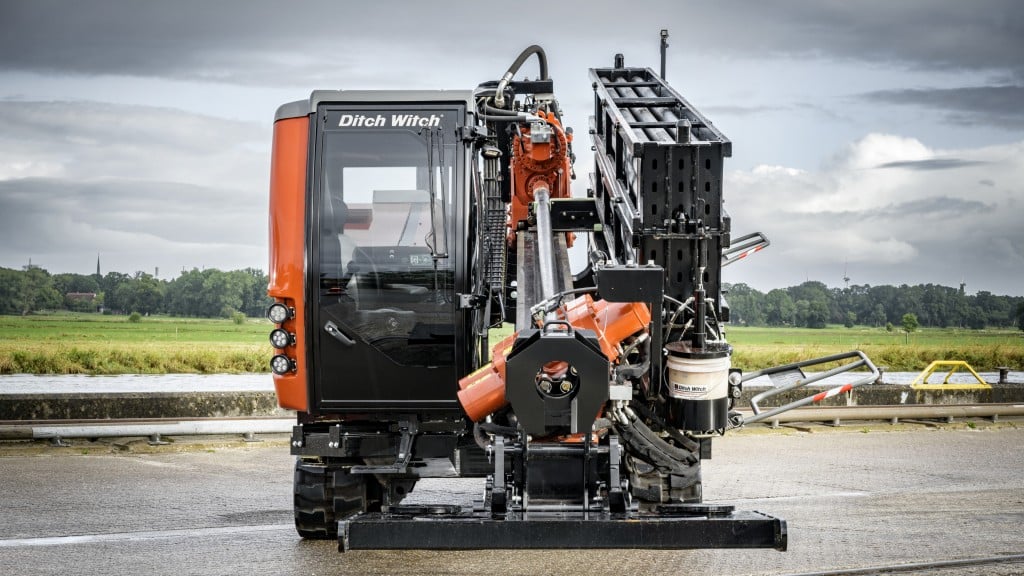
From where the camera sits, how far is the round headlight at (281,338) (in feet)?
24.2

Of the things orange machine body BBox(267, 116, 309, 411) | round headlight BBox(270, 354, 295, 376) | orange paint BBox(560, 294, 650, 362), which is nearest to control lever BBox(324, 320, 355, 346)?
orange machine body BBox(267, 116, 309, 411)

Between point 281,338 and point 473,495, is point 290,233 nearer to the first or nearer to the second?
point 281,338

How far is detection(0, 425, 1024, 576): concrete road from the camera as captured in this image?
7344 millimetres

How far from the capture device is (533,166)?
9070 mm

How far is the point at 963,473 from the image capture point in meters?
11.8

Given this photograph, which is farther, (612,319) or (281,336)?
(281,336)

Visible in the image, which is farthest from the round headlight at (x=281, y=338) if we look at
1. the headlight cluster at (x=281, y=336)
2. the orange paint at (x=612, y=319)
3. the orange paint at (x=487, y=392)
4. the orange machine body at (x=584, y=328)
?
the orange paint at (x=612, y=319)

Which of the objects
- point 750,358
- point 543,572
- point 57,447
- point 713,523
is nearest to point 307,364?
point 543,572

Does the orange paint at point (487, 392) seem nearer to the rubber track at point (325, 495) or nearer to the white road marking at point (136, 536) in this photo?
the rubber track at point (325, 495)

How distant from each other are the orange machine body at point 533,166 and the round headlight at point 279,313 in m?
2.25

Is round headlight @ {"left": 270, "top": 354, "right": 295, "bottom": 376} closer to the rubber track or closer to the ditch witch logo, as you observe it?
the rubber track

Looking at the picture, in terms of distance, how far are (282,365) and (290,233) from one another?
0.88m

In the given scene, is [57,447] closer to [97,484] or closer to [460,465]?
[97,484]

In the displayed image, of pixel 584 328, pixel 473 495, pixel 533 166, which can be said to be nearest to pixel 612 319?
pixel 584 328
